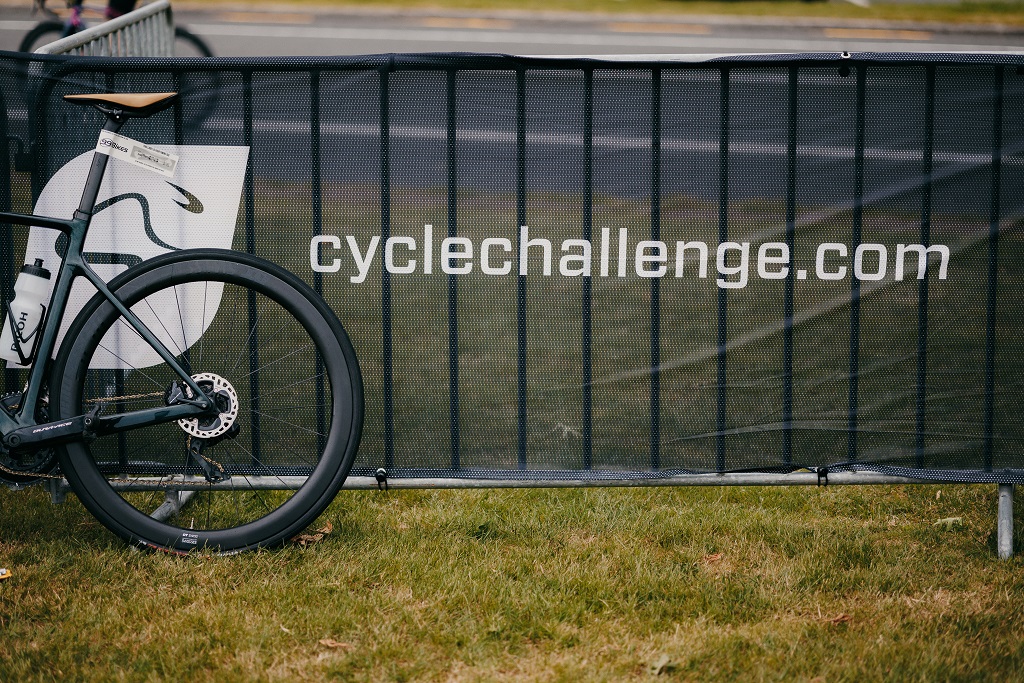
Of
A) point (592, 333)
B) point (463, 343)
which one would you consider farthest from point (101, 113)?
point (592, 333)

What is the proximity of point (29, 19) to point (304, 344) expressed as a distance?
1623cm

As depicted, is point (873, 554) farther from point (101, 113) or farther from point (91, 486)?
point (101, 113)

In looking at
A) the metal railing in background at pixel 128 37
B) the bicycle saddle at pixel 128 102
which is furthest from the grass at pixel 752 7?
the bicycle saddle at pixel 128 102

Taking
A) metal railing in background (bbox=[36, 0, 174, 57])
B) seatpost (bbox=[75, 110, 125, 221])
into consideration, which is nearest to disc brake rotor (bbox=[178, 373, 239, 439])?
seatpost (bbox=[75, 110, 125, 221])

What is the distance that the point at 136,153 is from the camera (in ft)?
12.4

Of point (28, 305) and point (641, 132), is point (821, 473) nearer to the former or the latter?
point (641, 132)

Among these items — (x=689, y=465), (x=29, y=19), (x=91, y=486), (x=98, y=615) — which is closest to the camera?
(x=98, y=615)

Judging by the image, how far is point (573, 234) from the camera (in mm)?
3832

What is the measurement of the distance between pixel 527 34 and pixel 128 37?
497 inches

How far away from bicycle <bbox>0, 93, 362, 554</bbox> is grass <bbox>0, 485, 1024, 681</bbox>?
10.5 inches

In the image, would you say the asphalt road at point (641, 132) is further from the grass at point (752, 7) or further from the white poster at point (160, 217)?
the grass at point (752, 7)

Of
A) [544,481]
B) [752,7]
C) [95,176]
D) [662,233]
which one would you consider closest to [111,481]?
[95,176]

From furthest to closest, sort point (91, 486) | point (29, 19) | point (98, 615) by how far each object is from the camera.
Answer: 1. point (29, 19)
2. point (91, 486)
3. point (98, 615)

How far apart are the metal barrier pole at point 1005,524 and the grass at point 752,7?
1645cm
